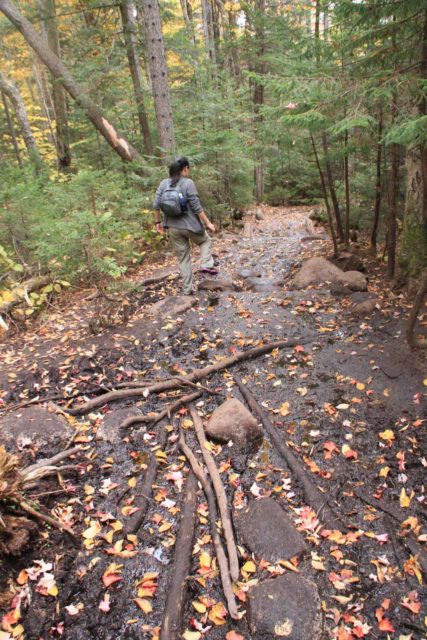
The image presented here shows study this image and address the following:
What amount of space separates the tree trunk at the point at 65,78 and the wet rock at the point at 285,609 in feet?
33.2

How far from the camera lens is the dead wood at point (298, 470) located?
3065 mm

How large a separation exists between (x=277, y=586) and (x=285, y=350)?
10.5 ft

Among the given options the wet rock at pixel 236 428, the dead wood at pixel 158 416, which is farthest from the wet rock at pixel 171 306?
the wet rock at pixel 236 428

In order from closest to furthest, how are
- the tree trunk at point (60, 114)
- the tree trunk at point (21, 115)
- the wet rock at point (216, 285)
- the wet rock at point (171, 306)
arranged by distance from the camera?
the wet rock at point (171, 306) → the wet rock at point (216, 285) → the tree trunk at point (21, 115) → the tree trunk at point (60, 114)

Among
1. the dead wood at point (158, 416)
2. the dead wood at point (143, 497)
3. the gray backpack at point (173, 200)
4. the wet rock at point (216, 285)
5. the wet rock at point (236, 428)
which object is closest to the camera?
the dead wood at point (143, 497)

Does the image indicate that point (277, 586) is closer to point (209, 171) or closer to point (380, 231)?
point (380, 231)

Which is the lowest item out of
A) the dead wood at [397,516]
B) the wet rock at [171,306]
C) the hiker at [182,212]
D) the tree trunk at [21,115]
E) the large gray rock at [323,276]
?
the dead wood at [397,516]

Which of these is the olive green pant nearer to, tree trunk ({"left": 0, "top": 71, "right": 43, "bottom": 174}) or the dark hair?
the dark hair

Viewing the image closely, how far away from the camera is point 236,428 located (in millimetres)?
3877

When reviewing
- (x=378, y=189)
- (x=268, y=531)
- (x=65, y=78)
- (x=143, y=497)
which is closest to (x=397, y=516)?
(x=268, y=531)

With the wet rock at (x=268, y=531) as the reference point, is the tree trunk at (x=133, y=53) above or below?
above

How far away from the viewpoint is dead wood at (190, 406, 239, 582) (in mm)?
2721

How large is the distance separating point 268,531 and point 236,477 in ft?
2.11

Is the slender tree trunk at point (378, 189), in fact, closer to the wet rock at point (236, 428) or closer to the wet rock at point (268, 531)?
the wet rock at point (236, 428)
